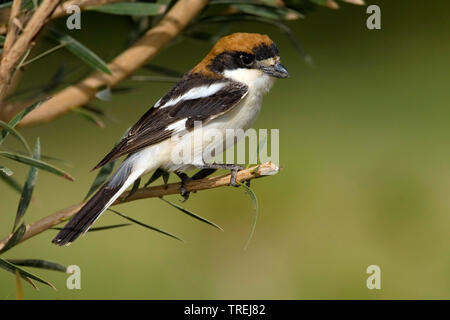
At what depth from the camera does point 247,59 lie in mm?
1529

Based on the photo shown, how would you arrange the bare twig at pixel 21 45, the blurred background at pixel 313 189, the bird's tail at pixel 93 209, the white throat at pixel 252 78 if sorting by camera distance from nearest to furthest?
the bare twig at pixel 21 45 → the bird's tail at pixel 93 209 → the white throat at pixel 252 78 → the blurred background at pixel 313 189

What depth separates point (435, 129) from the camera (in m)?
→ 3.17

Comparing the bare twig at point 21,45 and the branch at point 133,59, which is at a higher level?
the branch at point 133,59

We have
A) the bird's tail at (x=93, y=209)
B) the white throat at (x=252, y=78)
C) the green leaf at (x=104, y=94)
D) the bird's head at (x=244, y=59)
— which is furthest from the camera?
the white throat at (x=252, y=78)

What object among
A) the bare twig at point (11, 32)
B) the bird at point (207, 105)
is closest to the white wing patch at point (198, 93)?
the bird at point (207, 105)

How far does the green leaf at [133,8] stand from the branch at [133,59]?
76 mm

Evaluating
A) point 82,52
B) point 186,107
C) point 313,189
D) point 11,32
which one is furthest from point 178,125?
point 313,189

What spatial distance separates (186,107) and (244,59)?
161 millimetres

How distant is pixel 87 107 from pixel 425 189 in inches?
64.8

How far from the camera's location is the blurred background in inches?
89.9

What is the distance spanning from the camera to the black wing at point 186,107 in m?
1.50

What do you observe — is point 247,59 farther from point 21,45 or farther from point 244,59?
point 21,45

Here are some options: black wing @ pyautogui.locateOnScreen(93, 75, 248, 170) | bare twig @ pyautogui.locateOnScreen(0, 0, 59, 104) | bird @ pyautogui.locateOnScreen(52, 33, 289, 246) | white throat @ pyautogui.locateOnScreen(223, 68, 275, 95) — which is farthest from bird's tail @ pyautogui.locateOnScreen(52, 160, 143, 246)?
white throat @ pyautogui.locateOnScreen(223, 68, 275, 95)

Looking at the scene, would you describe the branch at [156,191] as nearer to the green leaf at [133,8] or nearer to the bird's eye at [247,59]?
the green leaf at [133,8]
